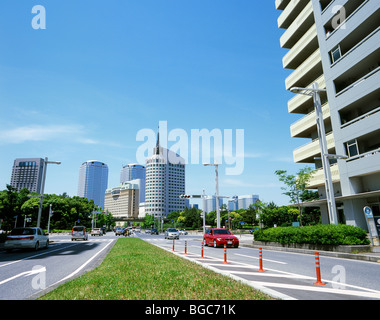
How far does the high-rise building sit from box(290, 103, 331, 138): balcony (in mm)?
111

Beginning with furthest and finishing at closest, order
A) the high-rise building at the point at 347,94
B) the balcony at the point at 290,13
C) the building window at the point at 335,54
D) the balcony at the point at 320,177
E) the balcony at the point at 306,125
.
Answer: the balcony at the point at 290,13, the balcony at the point at 306,125, the building window at the point at 335,54, the balcony at the point at 320,177, the high-rise building at the point at 347,94

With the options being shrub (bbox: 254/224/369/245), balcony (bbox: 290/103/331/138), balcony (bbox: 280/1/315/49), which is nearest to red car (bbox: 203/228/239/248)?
shrub (bbox: 254/224/369/245)

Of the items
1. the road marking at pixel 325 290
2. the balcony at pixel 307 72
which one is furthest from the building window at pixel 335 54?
the road marking at pixel 325 290

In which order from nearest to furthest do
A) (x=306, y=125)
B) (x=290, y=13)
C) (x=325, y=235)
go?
1. (x=325, y=235)
2. (x=306, y=125)
3. (x=290, y=13)

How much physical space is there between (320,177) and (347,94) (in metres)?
8.81

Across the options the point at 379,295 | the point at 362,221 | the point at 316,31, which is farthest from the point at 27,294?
the point at 316,31

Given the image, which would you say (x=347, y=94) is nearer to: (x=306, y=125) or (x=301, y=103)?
(x=306, y=125)

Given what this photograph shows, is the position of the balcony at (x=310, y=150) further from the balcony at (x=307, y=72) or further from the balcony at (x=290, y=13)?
the balcony at (x=290, y=13)

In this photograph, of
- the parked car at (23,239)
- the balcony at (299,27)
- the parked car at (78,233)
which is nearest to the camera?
the parked car at (23,239)

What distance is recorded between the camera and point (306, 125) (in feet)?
99.5

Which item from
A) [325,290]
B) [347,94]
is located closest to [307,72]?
[347,94]

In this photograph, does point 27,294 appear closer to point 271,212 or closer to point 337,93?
point 271,212

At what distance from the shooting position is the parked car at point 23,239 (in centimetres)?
1727

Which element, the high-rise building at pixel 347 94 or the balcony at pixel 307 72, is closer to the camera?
the high-rise building at pixel 347 94
